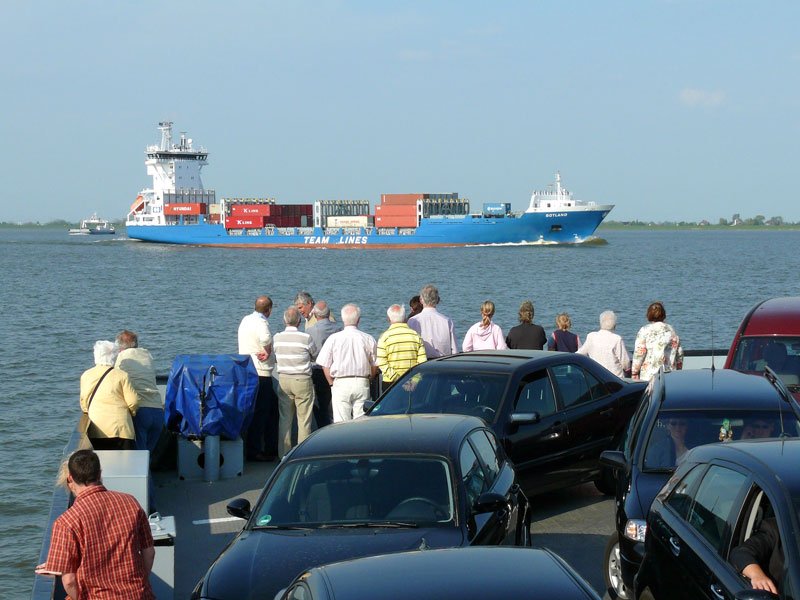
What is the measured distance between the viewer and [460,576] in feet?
11.4

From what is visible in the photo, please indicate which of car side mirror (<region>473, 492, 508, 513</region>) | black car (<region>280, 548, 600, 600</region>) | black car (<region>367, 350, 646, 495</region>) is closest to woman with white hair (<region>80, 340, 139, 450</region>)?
black car (<region>367, 350, 646, 495</region>)

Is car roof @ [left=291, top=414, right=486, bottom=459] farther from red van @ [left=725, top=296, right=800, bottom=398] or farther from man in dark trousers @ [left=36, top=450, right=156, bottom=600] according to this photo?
red van @ [left=725, top=296, right=800, bottom=398]

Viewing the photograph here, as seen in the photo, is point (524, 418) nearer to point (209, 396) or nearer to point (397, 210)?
point (209, 396)

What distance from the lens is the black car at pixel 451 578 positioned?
11.0 ft

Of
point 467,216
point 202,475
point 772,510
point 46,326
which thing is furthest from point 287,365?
point 467,216

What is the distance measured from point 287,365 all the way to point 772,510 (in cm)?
700

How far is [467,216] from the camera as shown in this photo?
114750 millimetres

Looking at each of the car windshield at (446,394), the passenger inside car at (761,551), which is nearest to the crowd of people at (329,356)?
the car windshield at (446,394)

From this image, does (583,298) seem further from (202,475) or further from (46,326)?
(202,475)

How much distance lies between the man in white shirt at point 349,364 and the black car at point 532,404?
4.29ft

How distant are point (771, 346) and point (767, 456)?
592 cm

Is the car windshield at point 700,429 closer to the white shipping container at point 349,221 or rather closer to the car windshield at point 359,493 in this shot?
the car windshield at point 359,493

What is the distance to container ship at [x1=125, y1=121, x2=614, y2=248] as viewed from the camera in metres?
115

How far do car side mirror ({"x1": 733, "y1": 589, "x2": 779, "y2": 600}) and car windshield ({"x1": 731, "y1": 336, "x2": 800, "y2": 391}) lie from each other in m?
6.41
